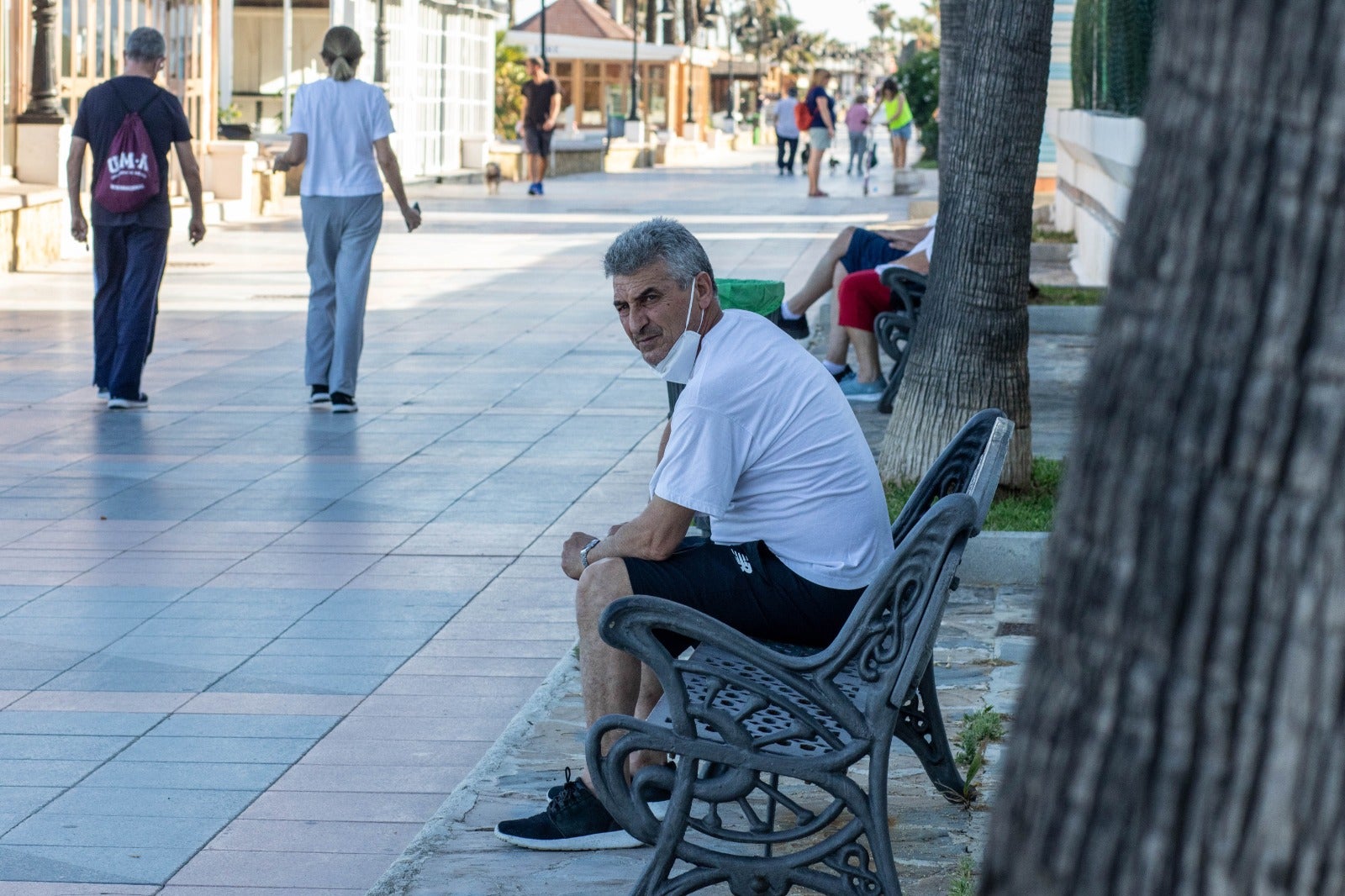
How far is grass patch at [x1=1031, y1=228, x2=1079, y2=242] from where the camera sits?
17.7m

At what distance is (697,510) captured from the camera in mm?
3492

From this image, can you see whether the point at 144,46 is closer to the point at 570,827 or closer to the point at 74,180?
the point at 74,180

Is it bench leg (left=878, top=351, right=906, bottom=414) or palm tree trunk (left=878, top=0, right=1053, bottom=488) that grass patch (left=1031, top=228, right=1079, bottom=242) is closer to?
bench leg (left=878, top=351, right=906, bottom=414)

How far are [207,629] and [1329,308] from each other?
4663 mm

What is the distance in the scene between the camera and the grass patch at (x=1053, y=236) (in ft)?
58.0

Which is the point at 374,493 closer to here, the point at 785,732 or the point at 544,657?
the point at 544,657

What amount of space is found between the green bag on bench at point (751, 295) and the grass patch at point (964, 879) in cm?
312

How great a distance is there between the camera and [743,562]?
364cm

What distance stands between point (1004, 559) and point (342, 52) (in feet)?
16.4

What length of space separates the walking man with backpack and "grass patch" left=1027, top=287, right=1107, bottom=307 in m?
5.88

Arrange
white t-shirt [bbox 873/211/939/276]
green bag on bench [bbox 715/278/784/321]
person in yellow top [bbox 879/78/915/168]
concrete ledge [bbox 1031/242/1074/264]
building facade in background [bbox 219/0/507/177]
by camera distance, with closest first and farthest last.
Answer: green bag on bench [bbox 715/278/784/321]
white t-shirt [bbox 873/211/939/276]
concrete ledge [bbox 1031/242/1074/264]
building facade in background [bbox 219/0/507/177]
person in yellow top [bbox 879/78/915/168]

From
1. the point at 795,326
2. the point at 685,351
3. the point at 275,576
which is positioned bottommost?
the point at 275,576

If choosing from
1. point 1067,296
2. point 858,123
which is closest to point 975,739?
point 1067,296

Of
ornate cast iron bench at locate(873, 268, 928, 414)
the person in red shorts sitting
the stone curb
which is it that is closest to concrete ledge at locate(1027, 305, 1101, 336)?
the person in red shorts sitting
